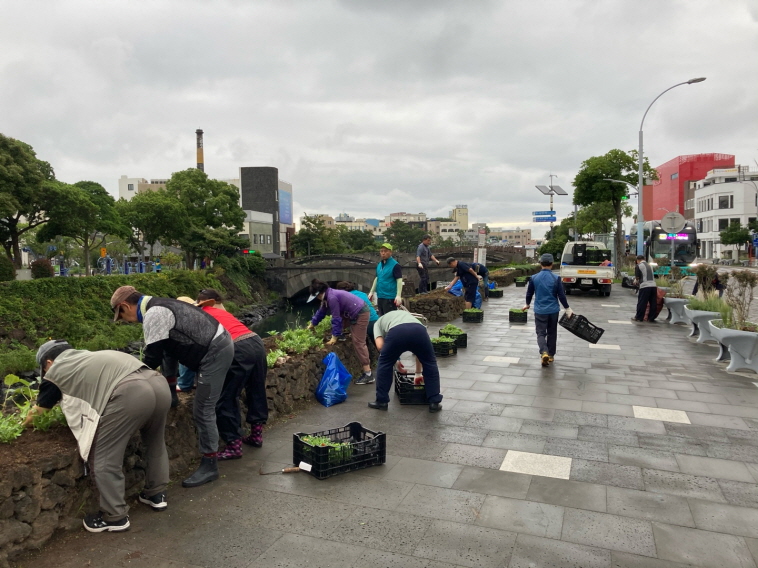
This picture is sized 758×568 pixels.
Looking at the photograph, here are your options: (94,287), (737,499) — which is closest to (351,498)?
(737,499)

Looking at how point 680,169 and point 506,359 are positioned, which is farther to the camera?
point 680,169

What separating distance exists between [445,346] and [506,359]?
104 centimetres

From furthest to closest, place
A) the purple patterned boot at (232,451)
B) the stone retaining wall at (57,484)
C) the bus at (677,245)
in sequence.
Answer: the bus at (677,245), the purple patterned boot at (232,451), the stone retaining wall at (57,484)

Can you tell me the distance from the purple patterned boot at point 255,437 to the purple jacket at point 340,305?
7.75 ft

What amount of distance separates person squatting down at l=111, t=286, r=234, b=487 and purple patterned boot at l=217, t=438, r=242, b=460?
369mm

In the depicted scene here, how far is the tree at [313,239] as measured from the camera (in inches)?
3254

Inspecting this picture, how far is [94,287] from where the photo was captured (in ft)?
104

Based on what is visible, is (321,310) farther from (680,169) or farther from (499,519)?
(680,169)

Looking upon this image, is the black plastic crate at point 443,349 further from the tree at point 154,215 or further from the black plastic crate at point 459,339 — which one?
the tree at point 154,215

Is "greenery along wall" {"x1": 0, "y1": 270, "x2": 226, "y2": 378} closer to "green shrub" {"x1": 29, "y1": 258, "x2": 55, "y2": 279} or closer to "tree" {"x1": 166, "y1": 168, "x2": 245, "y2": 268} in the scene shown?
"green shrub" {"x1": 29, "y1": 258, "x2": 55, "y2": 279}

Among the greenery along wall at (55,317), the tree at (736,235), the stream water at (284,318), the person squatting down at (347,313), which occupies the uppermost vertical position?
the tree at (736,235)

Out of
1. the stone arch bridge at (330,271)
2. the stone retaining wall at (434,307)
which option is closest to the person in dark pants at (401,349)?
the stone retaining wall at (434,307)

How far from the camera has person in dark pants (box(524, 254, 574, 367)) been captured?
878cm

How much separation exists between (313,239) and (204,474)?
7905cm
